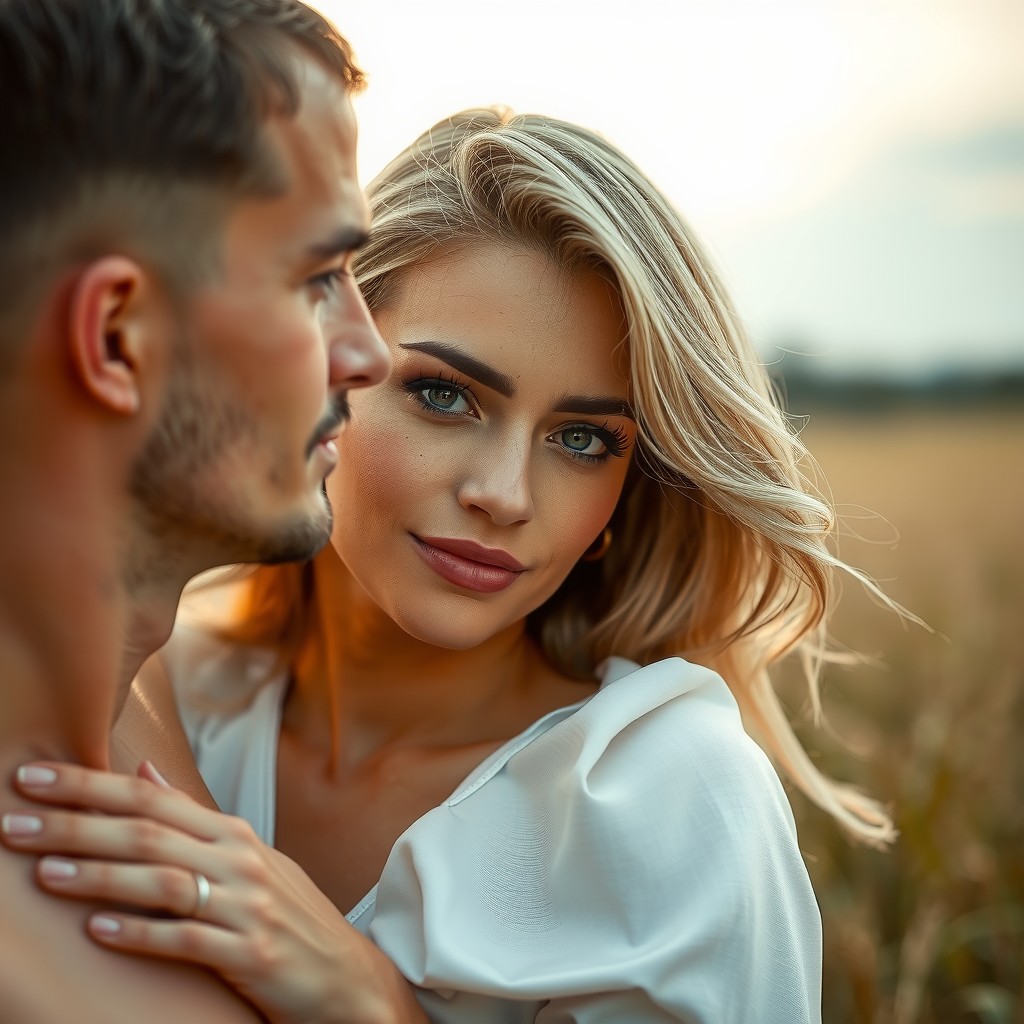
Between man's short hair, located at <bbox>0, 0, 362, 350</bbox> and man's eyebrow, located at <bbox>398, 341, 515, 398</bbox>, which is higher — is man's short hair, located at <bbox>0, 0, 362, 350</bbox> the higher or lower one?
the higher one

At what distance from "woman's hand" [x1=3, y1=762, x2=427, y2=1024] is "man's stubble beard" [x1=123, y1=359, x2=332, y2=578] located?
1.24ft

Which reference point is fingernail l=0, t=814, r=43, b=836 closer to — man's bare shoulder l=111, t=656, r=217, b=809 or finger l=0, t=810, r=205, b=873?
finger l=0, t=810, r=205, b=873

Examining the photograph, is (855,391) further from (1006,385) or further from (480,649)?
(480,649)

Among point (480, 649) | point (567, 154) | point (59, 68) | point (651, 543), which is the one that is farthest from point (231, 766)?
point (59, 68)

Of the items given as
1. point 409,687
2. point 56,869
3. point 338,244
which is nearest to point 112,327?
point 338,244

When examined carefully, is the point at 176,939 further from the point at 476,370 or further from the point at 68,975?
the point at 476,370

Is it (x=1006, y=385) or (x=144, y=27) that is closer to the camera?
(x=144, y=27)

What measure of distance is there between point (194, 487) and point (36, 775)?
508mm

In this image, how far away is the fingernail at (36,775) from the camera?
1.86 metres

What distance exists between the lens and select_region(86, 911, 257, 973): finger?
72.5 inches

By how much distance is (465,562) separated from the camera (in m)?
2.59

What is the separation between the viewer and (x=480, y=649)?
3.03 m

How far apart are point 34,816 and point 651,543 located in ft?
5.63

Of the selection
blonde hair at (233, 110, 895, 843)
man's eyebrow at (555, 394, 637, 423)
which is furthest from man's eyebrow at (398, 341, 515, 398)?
blonde hair at (233, 110, 895, 843)
